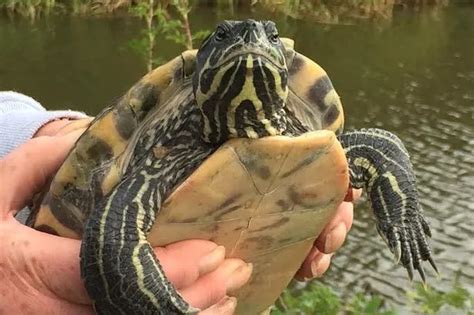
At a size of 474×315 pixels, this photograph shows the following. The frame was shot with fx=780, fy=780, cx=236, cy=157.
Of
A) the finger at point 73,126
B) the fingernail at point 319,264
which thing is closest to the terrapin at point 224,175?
the fingernail at point 319,264

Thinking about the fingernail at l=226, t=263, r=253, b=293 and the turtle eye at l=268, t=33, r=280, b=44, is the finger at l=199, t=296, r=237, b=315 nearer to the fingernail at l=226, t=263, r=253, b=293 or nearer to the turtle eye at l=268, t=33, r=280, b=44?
the fingernail at l=226, t=263, r=253, b=293

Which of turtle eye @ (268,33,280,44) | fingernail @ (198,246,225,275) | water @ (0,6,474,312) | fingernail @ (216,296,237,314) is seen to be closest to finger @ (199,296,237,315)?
fingernail @ (216,296,237,314)

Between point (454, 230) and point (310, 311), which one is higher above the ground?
point (310, 311)

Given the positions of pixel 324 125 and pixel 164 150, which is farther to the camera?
pixel 324 125

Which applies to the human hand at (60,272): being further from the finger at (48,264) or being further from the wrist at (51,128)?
the wrist at (51,128)

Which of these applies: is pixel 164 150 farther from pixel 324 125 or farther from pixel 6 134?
pixel 6 134

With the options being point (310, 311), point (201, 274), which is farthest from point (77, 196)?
point (310, 311)
